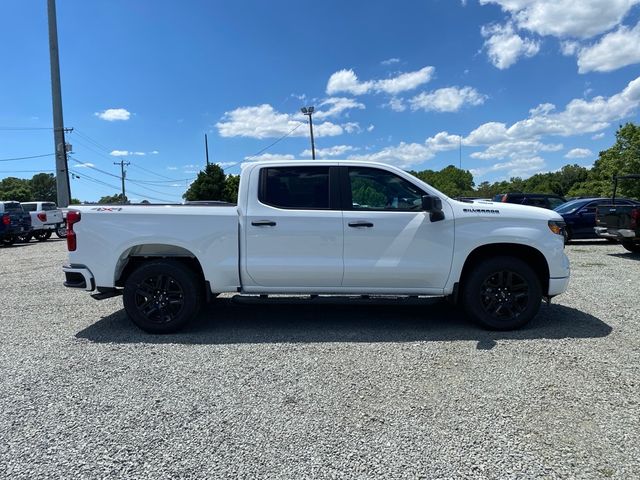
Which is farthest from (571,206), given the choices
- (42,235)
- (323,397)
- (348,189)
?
(42,235)

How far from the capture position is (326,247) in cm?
544

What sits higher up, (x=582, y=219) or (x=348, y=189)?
(x=348, y=189)

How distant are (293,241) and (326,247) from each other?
38 centimetres

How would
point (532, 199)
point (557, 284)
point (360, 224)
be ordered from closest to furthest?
point (360, 224) → point (557, 284) → point (532, 199)

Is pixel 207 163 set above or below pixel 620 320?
above

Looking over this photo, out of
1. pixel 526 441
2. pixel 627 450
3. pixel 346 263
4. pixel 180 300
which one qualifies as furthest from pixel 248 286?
pixel 627 450

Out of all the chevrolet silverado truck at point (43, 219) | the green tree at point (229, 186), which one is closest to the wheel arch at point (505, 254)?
the chevrolet silverado truck at point (43, 219)

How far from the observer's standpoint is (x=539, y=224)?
548 centimetres

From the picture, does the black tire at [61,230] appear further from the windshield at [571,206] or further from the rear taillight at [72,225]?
the windshield at [571,206]

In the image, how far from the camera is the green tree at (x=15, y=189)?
336 ft

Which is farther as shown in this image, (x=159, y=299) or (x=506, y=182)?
(x=506, y=182)

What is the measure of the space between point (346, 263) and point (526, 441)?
→ 109 inches

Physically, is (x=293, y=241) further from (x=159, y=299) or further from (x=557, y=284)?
(x=557, y=284)

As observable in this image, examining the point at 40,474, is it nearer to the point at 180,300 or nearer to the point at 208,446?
the point at 208,446
